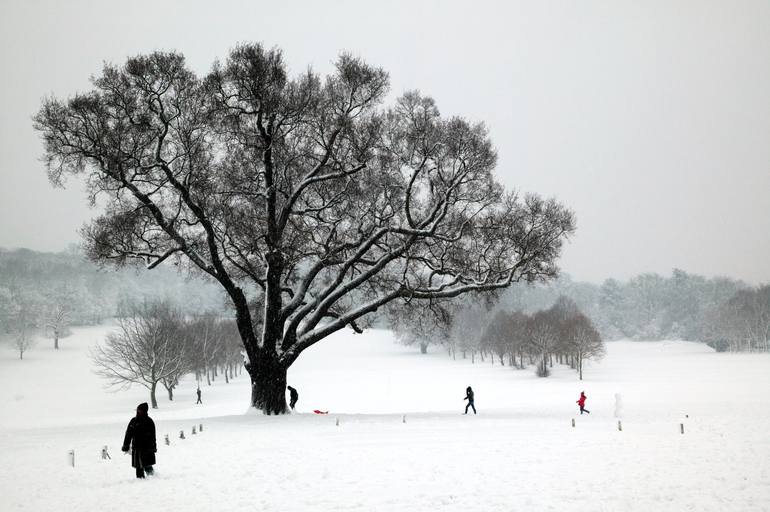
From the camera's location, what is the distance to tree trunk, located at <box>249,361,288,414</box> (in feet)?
76.4

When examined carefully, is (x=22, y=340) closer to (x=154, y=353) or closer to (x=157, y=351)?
(x=157, y=351)

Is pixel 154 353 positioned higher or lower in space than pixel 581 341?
higher

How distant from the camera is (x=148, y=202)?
2155cm

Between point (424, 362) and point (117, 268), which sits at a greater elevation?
point (117, 268)

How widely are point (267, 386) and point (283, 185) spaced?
343 inches

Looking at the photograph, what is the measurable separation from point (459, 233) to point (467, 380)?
1808 inches

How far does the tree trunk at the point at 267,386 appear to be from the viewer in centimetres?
2330

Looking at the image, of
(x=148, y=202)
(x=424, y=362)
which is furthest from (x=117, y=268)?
(x=424, y=362)

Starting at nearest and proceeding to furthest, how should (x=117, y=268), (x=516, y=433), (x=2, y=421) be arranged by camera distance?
1. (x=516, y=433)
2. (x=117, y=268)
3. (x=2, y=421)

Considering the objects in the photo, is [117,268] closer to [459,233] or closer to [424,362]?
[459,233]

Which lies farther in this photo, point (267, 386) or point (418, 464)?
point (267, 386)

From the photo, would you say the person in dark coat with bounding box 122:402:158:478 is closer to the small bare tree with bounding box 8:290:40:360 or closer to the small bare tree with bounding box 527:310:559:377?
the small bare tree with bounding box 527:310:559:377

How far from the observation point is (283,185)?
24.1 meters

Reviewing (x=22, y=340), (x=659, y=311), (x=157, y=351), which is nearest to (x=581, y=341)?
(x=157, y=351)
